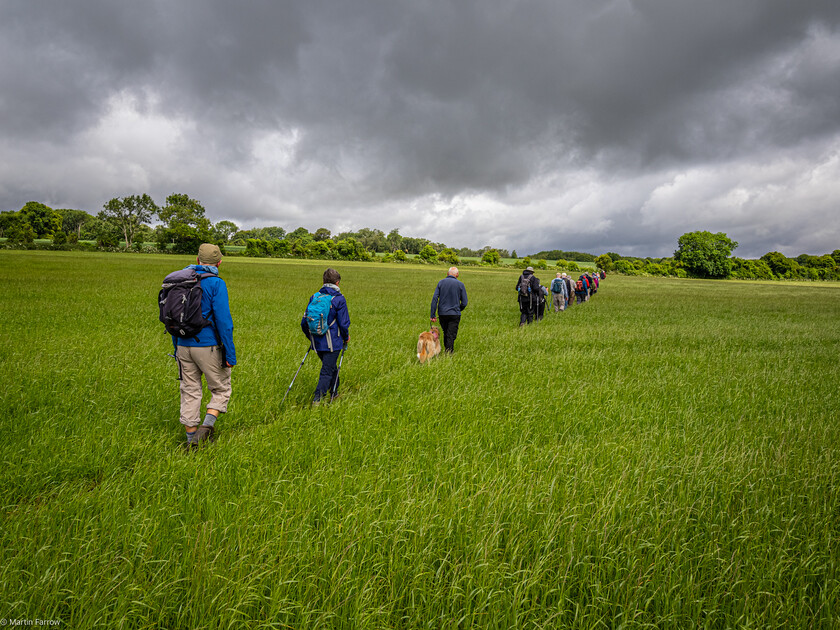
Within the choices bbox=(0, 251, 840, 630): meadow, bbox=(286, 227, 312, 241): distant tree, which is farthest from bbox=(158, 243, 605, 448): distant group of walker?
bbox=(286, 227, 312, 241): distant tree

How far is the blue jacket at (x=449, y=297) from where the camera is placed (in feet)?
32.2

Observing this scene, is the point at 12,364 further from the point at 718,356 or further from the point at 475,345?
the point at 718,356

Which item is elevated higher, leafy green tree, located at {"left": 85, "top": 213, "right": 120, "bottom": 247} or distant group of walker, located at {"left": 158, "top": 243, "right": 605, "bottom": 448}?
leafy green tree, located at {"left": 85, "top": 213, "right": 120, "bottom": 247}

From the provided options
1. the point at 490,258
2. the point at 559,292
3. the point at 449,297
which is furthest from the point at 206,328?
the point at 490,258

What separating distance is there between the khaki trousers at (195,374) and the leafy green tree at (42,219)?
5676 inches

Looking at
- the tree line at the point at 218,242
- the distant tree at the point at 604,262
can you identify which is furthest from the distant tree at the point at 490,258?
the distant tree at the point at 604,262

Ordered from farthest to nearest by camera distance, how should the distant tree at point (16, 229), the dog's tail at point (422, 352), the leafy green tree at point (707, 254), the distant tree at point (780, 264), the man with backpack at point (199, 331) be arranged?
the distant tree at point (780, 264) → the leafy green tree at point (707, 254) → the distant tree at point (16, 229) → the dog's tail at point (422, 352) → the man with backpack at point (199, 331)

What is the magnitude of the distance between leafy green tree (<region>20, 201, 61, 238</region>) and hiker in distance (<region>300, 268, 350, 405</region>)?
472ft

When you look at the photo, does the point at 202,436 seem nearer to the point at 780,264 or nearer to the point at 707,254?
the point at 707,254

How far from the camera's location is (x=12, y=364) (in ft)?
24.9

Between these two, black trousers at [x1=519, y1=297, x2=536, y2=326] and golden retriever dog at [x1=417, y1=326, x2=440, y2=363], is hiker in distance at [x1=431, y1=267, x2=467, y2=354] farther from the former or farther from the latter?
black trousers at [x1=519, y1=297, x2=536, y2=326]

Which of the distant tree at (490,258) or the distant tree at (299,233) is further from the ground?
the distant tree at (299,233)

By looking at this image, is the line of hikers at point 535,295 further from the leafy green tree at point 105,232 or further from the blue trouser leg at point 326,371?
the leafy green tree at point 105,232

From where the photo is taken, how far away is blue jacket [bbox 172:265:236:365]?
4.61 metres
